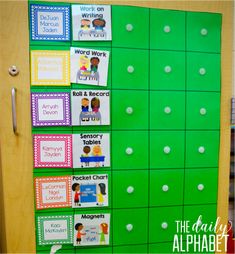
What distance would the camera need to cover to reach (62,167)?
0.89 meters

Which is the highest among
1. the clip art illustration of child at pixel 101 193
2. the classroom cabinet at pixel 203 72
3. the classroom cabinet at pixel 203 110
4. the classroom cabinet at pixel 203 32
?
the classroom cabinet at pixel 203 32

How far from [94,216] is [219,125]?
755 mm

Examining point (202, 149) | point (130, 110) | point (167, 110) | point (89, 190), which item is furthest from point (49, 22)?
point (202, 149)

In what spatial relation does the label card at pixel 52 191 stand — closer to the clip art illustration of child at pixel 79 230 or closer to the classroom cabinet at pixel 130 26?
the clip art illustration of child at pixel 79 230

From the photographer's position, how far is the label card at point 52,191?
0.88 meters

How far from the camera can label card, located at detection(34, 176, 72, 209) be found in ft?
2.89

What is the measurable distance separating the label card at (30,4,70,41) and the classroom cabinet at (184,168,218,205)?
0.87 metres

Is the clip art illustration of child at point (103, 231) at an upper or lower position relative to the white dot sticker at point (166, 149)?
lower

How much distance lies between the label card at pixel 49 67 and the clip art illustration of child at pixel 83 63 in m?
0.05

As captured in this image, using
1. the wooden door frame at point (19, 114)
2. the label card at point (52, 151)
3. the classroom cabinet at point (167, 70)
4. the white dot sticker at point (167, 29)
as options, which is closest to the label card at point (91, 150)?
the label card at point (52, 151)

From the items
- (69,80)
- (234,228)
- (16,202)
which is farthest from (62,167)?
(234,228)

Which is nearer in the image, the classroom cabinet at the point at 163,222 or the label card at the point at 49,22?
the label card at the point at 49,22

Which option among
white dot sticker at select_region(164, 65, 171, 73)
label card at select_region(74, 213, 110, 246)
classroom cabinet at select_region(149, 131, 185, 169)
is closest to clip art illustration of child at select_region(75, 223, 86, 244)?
label card at select_region(74, 213, 110, 246)

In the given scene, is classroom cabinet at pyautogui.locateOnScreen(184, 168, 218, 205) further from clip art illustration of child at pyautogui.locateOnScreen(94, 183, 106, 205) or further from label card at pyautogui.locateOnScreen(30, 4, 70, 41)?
label card at pyautogui.locateOnScreen(30, 4, 70, 41)
